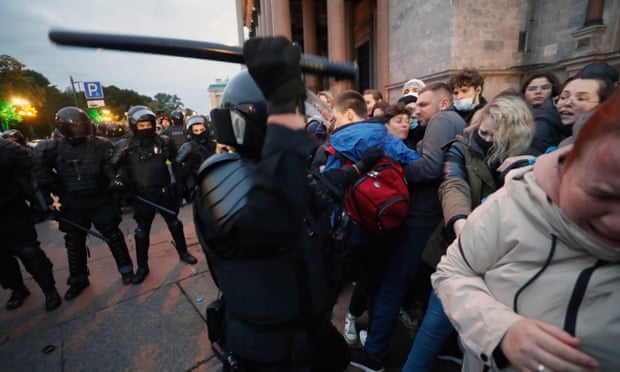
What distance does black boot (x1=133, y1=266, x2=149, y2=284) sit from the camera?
3.55 meters

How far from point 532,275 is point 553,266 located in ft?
0.19

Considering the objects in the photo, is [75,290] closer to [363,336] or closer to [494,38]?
[363,336]

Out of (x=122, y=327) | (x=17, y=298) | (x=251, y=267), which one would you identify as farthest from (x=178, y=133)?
(x=251, y=267)

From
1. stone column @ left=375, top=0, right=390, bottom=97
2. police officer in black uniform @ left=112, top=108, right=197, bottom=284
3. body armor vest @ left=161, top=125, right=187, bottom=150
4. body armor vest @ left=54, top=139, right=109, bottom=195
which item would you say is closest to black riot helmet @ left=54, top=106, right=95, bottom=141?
body armor vest @ left=54, top=139, right=109, bottom=195

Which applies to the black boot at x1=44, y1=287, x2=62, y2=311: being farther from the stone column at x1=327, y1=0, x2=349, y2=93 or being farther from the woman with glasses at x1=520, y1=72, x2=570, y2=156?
the stone column at x1=327, y1=0, x2=349, y2=93

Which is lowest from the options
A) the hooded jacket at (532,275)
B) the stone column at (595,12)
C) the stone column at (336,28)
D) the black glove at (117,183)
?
the black glove at (117,183)

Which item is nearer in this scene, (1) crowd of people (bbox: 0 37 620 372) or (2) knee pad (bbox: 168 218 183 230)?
(1) crowd of people (bbox: 0 37 620 372)

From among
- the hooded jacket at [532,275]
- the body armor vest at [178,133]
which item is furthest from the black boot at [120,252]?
the hooded jacket at [532,275]

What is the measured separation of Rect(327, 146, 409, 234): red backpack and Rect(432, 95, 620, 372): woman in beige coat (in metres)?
0.87

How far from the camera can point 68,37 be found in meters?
1.05

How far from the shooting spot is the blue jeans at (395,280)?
6.70ft

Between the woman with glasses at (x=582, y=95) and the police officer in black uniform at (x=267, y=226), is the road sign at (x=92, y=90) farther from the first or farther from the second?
the woman with glasses at (x=582, y=95)

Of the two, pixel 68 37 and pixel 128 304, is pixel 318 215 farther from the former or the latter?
pixel 128 304

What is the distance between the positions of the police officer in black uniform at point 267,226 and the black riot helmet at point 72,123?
114 inches
